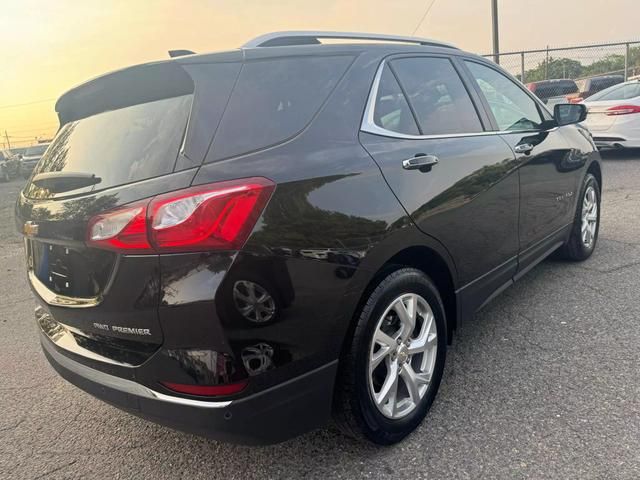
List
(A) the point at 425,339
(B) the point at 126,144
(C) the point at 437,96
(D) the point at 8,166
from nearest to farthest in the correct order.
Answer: (B) the point at 126,144 < (A) the point at 425,339 < (C) the point at 437,96 < (D) the point at 8,166

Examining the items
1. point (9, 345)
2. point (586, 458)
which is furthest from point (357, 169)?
point (9, 345)

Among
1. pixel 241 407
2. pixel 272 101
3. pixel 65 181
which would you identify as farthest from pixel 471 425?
pixel 65 181

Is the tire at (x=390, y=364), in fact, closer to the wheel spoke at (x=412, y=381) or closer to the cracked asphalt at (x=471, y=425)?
the wheel spoke at (x=412, y=381)

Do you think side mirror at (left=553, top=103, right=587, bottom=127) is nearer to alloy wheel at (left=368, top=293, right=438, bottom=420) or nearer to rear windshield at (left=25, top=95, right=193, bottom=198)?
alloy wheel at (left=368, top=293, right=438, bottom=420)

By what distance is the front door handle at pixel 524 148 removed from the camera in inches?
133

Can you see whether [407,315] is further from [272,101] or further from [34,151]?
[34,151]

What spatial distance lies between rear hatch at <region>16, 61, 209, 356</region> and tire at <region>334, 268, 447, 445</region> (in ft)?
2.66

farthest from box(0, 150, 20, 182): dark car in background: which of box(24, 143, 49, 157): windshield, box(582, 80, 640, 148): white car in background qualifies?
box(582, 80, 640, 148): white car in background

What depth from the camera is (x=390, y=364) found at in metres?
2.39

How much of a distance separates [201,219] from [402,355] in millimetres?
1177

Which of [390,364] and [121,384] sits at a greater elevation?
[121,384]

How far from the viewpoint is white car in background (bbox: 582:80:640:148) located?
9375 millimetres

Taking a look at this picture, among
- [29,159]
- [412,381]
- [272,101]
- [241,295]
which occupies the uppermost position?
[272,101]

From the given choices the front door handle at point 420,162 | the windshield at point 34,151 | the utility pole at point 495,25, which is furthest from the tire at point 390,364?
the windshield at point 34,151
